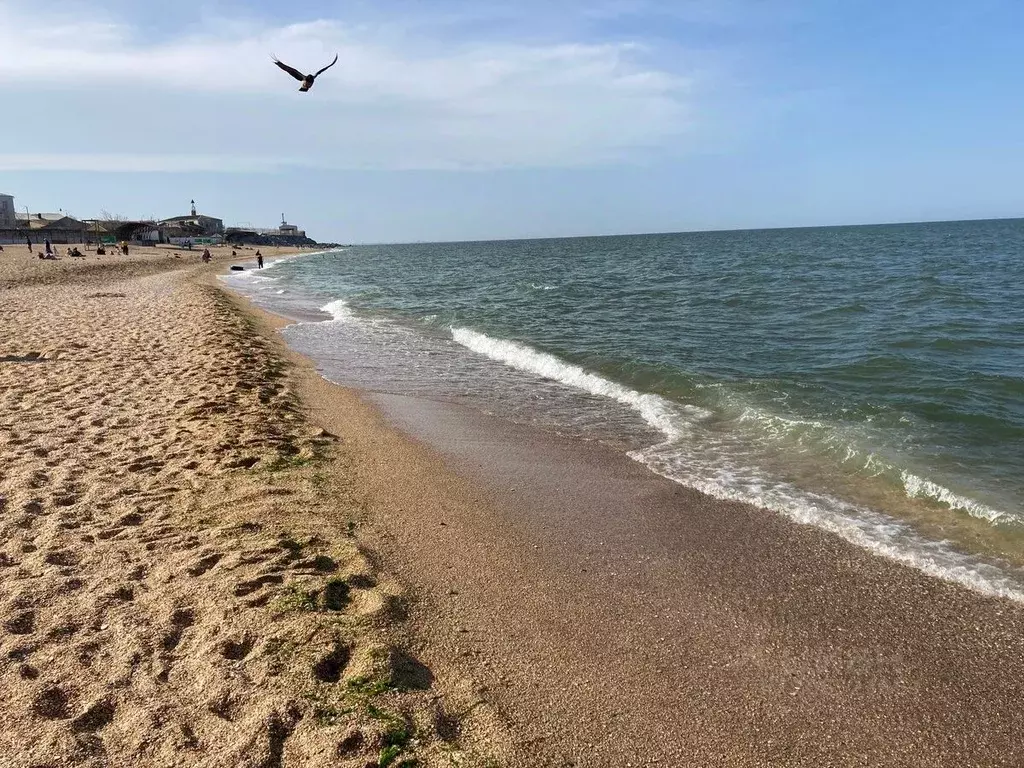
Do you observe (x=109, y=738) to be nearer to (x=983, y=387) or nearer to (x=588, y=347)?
(x=983, y=387)

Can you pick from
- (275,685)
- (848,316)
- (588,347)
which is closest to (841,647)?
(275,685)

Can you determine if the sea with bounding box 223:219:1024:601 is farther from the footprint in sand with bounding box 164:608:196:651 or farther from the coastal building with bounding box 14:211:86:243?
the coastal building with bounding box 14:211:86:243

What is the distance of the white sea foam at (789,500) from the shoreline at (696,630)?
186 millimetres

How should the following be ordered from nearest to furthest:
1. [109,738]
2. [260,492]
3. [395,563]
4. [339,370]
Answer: [109,738] < [395,563] < [260,492] < [339,370]

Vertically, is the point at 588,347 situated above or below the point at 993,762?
above

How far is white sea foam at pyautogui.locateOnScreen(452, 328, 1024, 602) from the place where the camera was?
4973 mm

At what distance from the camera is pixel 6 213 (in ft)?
221

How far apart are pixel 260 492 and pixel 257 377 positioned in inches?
201

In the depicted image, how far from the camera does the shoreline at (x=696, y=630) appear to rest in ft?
10.8

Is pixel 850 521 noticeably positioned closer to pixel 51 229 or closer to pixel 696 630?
pixel 696 630

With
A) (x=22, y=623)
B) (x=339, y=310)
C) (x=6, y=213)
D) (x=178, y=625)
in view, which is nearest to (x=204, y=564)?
(x=178, y=625)

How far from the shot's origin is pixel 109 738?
9.58 feet

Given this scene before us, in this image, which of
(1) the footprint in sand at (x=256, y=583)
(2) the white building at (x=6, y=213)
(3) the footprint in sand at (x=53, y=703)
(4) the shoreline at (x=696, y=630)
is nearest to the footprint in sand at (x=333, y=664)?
(4) the shoreline at (x=696, y=630)

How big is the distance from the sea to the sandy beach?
3.40ft
